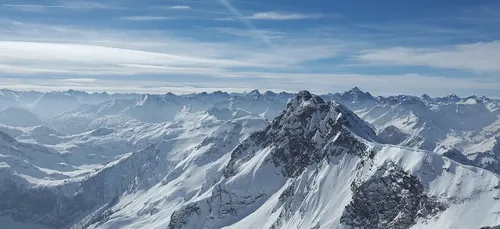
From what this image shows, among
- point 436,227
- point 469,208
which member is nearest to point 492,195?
point 469,208

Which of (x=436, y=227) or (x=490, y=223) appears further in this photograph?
(x=436, y=227)

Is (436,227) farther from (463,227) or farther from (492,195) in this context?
(492,195)

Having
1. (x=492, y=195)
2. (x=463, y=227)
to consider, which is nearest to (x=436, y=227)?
(x=463, y=227)

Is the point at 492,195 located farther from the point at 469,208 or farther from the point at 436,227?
the point at 436,227

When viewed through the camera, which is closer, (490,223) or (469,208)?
(490,223)

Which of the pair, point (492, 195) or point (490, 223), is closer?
point (490, 223)
